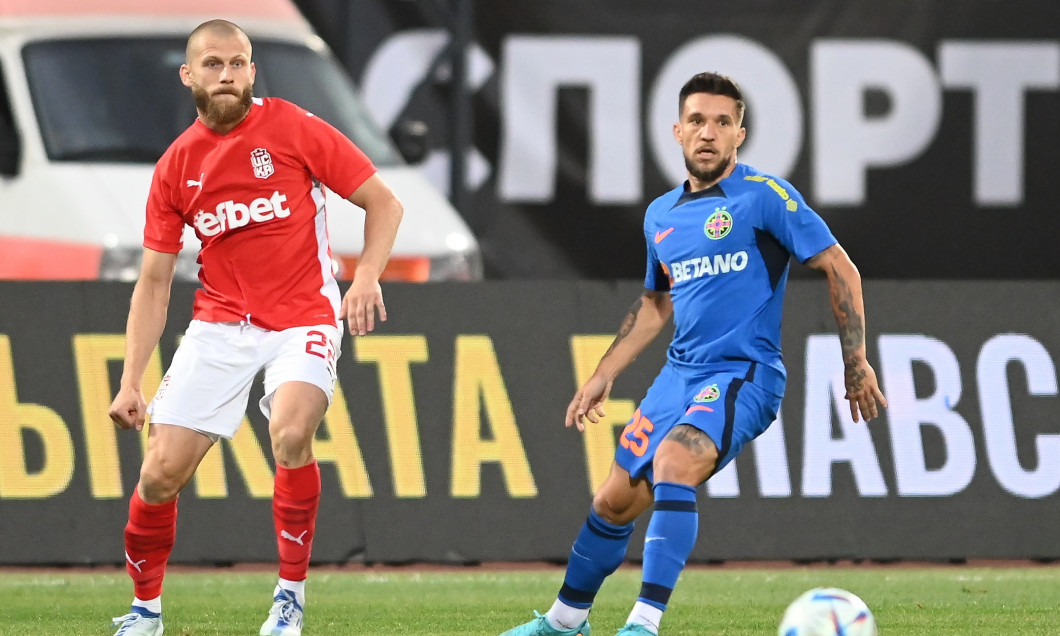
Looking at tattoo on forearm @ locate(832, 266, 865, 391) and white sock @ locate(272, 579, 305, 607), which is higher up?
tattoo on forearm @ locate(832, 266, 865, 391)

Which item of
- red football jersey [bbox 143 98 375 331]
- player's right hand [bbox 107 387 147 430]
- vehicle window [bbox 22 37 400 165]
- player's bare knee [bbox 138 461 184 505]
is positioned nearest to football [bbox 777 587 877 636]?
red football jersey [bbox 143 98 375 331]

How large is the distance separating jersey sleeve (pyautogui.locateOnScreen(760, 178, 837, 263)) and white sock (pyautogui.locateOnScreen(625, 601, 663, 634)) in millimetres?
1271

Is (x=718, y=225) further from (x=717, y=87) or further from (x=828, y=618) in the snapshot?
(x=828, y=618)

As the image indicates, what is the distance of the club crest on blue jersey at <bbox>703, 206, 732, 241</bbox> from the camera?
6113mm

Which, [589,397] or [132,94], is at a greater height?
[132,94]

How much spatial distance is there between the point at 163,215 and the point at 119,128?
5.27 meters

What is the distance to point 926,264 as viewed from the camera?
14.9 meters

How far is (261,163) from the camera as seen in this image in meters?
6.56

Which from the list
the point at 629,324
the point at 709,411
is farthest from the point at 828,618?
the point at 629,324

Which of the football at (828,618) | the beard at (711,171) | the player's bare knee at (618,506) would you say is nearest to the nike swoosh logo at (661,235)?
the beard at (711,171)

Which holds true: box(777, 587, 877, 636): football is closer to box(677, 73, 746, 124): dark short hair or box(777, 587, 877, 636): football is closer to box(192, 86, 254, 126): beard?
box(677, 73, 746, 124): dark short hair

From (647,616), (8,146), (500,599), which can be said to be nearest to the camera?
(647,616)

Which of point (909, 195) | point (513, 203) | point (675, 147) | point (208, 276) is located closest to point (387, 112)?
point (513, 203)

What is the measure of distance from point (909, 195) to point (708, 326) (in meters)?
9.19
